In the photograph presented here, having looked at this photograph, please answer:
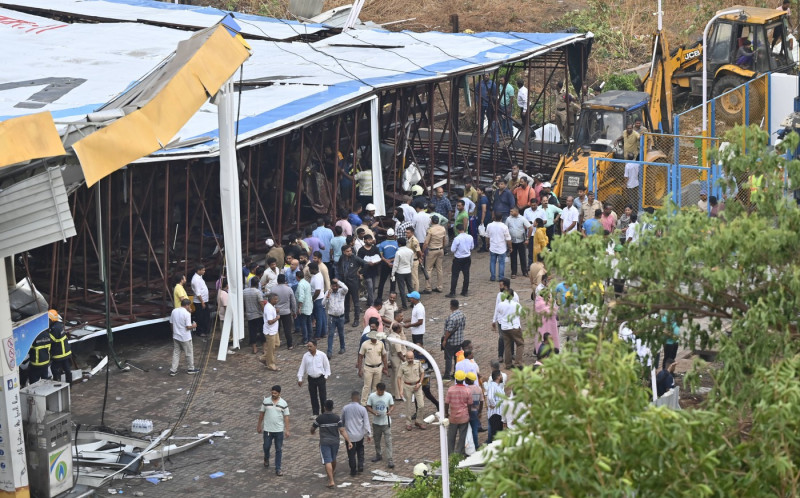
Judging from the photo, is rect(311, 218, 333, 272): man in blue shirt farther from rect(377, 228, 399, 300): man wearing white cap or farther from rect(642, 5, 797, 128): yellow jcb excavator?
rect(642, 5, 797, 128): yellow jcb excavator

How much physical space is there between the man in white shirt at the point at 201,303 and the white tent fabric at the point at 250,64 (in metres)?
1.99

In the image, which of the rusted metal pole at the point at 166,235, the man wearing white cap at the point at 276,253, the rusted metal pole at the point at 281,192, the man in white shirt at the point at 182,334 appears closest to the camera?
the man in white shirt at the point at 182,334

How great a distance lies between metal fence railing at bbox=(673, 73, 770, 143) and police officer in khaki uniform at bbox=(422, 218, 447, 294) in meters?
8.54

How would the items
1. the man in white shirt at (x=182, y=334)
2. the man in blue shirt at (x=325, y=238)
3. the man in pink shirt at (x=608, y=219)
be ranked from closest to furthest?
the man in white shirt at (x=182, y=334) → the man in blue shirt at (x=325, y=238) → the man in pink shirt at (x=608, y=219)

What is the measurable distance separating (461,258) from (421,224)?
1406mm

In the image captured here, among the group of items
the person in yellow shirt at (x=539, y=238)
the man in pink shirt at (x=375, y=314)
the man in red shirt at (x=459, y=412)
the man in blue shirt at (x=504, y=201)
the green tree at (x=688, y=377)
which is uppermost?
the green tree at (x=688, y=377)

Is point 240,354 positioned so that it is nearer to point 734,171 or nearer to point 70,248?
point 70,248

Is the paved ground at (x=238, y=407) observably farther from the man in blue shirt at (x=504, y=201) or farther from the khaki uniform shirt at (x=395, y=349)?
the man in blue shirt at (x=504, y=201)

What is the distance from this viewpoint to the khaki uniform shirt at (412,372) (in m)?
17.3

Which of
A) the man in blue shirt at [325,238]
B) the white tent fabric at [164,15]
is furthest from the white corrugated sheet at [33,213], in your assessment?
the white tent fabric at [164,15]

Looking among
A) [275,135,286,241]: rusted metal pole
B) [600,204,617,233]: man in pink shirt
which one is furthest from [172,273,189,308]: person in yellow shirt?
[600,204,617,233]: man in pink shirt

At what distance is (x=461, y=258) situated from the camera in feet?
72.8

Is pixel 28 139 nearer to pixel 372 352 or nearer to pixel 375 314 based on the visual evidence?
pixel 372 352

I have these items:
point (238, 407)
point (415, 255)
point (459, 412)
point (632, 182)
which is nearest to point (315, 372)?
point (238, 407)
